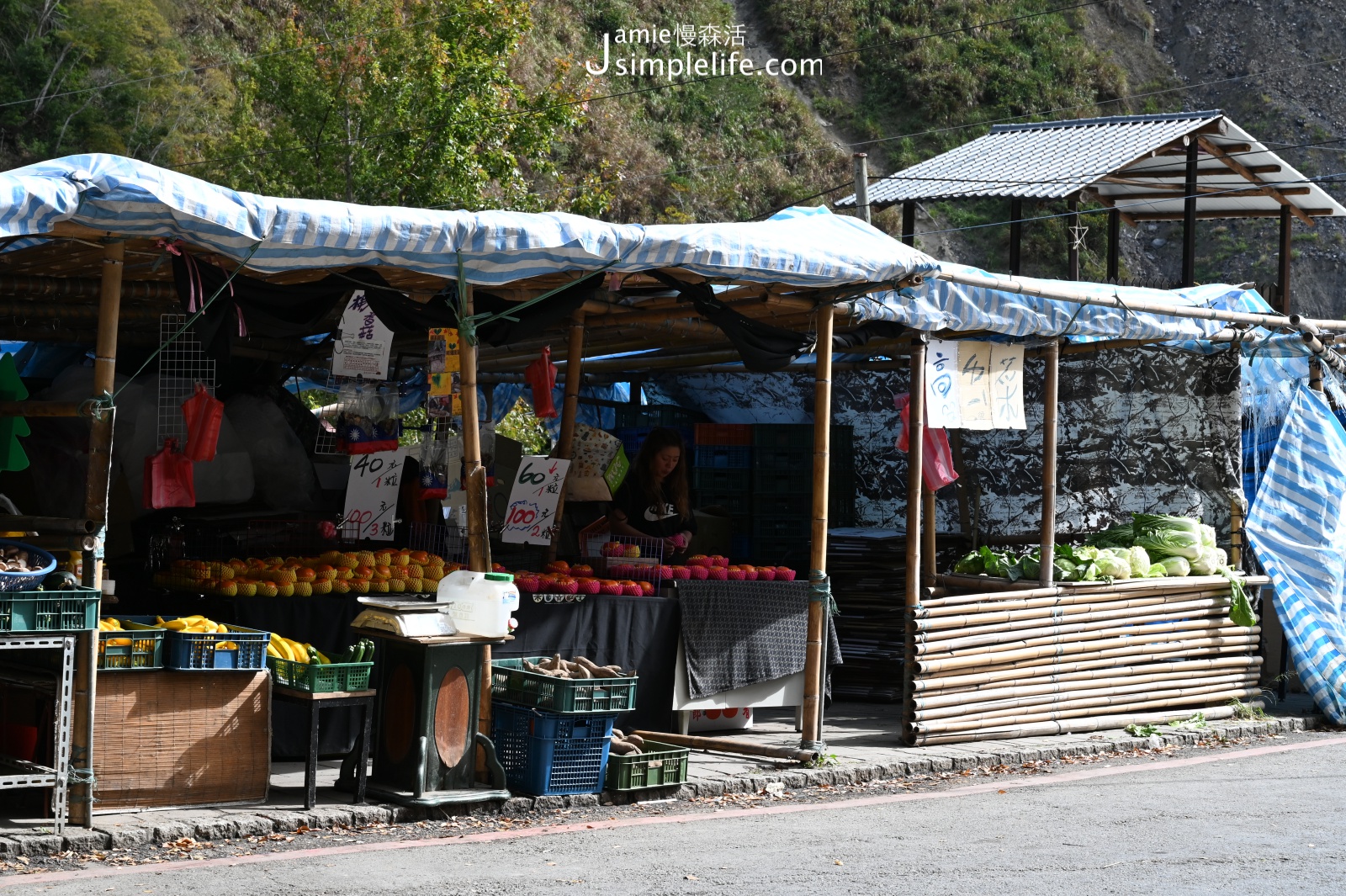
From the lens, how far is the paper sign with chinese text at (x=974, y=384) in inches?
377

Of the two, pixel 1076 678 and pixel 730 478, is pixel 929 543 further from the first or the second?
pixel 730 478

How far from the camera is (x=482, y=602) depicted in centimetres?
696

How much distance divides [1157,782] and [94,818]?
6.13 metres

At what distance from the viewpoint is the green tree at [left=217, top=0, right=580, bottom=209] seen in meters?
20.5

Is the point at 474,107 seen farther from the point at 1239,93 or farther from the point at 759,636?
the point at 1239,93

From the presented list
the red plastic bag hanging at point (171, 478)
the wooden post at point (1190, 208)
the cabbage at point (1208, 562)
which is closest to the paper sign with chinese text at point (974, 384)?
the cabbage at point (1208, 562)

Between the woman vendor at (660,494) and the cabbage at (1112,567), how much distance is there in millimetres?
3142

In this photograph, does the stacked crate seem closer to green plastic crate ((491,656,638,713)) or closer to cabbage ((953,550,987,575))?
cabbage ((953,550,987,575))

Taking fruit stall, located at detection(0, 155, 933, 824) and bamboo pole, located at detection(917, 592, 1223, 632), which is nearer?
fruit stall, located at detection(0, 155, 933, 824)

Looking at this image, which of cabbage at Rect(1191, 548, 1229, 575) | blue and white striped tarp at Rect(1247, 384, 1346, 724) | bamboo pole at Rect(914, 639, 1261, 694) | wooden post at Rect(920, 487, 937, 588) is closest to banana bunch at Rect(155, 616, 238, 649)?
bamboo pole at Rect(914, 639, 1261, 694)

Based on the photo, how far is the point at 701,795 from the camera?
7.79m

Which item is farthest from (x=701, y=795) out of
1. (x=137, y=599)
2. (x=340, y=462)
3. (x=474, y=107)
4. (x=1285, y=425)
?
(x=474, y=107)

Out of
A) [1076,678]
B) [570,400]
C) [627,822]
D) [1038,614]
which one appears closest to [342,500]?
[570,400]

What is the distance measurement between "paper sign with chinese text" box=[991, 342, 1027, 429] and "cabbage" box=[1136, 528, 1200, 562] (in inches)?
77.3
